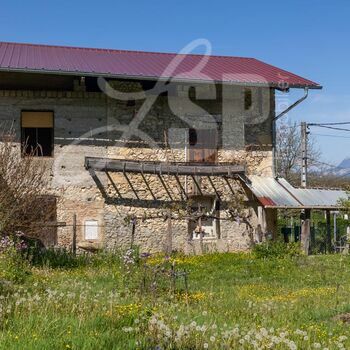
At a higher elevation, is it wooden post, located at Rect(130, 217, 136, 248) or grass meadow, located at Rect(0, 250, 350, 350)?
wooden post, located at Rect(130, 217, 136, 248)

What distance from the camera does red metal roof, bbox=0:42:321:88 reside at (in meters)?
19.0

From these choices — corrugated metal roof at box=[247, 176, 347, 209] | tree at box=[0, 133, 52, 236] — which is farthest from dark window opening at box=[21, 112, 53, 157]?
corrugated metal roof at box=[247, 176, 347, 209]

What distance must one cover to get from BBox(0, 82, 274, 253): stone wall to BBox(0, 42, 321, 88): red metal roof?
0.81 metres

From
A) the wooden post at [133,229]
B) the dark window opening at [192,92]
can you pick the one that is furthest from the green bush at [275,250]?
the dark window opening at [192,92]

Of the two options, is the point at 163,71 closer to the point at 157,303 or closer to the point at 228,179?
the point at 228,179

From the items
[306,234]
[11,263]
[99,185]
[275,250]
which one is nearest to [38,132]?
[99,185]

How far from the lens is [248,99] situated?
846 inches

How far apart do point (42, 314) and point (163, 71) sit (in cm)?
1453

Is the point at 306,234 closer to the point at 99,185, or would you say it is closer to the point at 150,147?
the point at 150,147

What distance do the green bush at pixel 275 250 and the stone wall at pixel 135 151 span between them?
84.2 inches

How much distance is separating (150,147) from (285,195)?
16.2ft

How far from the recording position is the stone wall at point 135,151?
19531 millimetres

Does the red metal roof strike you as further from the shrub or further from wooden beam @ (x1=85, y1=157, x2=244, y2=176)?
the shrub

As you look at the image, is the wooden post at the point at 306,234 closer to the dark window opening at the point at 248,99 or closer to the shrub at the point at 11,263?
the dark window opening at the point at 248,99
